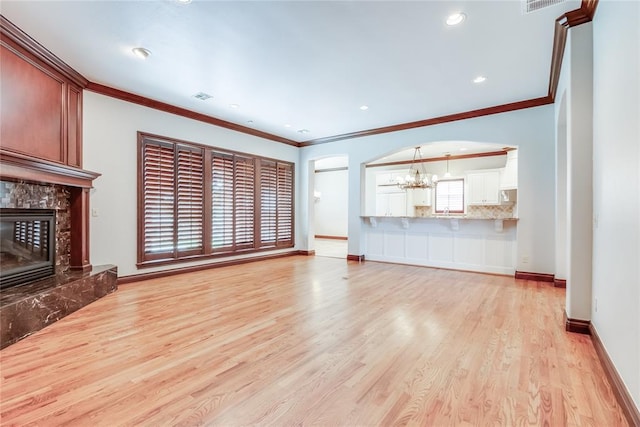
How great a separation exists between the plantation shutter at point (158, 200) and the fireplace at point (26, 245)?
130 cm

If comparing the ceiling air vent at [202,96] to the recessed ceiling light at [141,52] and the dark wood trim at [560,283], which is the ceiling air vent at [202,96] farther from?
the dark wood trim at [560,283]

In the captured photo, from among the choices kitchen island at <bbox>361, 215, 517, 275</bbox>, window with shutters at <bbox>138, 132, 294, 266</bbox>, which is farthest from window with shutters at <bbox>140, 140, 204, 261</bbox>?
kitchen island at <bbox>361, 215, 517, 275</bbox>

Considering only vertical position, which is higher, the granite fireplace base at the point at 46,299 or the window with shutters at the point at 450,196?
the window with shutters at the point at 450,196

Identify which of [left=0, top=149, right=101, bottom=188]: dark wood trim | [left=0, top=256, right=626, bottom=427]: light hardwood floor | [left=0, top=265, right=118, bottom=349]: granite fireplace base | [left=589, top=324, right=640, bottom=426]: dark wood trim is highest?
[left=0, top=149, right=101, bottom=188]: dark wood trim

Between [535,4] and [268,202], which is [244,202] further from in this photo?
[535,4]

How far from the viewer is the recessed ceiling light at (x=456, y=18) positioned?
9.04 ft

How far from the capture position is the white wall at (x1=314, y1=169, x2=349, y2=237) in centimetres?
1240

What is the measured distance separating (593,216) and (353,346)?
2412 mm

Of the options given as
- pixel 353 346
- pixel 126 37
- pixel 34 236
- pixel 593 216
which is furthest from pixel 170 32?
pixel 593 216

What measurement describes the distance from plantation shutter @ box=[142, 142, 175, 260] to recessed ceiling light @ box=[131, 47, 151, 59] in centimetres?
176

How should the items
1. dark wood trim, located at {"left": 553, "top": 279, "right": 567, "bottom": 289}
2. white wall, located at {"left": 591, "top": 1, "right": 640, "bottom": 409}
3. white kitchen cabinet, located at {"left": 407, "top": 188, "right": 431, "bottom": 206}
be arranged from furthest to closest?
white kitchen cabinet, located at {"left": 407, "top": 188, "right": 431, "bottom": 206}, dark wood trim, located at {"left": 553, "top": 279, "right": 567, "bottom": 289}, white wall, located at {"left": 591, "top": 1, "right": 640, "bottom": 409}

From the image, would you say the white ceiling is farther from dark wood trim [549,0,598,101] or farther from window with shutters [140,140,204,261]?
window with shutters [140,140,204,261]

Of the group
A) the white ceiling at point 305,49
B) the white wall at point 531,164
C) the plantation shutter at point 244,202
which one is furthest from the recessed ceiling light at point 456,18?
the plantation shutter at point 244,202

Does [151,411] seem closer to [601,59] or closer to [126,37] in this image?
[126,37]
